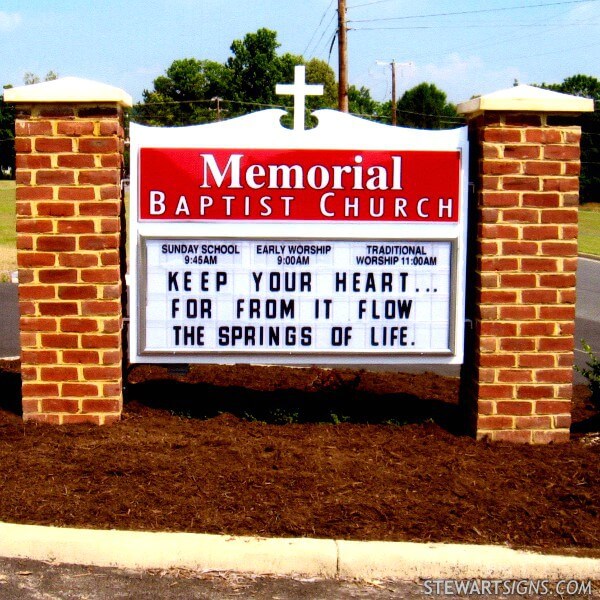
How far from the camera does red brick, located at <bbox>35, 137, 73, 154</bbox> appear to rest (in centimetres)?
583

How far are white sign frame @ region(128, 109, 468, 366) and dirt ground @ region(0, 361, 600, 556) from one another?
467mm

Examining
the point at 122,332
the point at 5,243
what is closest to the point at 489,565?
the point at 122,332

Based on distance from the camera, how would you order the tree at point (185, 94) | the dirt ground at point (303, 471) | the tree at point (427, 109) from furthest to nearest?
the tree at point (185, 94) → the tree at point (427, 109) → the dirt ground at point (303, 471)

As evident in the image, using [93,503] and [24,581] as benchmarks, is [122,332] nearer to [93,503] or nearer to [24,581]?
[93,503]

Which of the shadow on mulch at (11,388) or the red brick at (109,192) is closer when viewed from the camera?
the red brick at (109,192)

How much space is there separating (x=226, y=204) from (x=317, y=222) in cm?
59

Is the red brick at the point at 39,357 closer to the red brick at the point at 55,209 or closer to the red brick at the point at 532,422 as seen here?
the red brick at the point at 55,209

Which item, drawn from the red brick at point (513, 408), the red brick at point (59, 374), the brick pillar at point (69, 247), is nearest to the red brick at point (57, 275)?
the brick pillar at point (69, 247)

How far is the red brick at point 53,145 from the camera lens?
5.83m

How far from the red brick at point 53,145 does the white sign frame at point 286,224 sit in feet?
1.29

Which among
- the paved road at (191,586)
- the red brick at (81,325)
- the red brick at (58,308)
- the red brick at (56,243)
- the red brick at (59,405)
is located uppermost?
the red brick at (56,243)

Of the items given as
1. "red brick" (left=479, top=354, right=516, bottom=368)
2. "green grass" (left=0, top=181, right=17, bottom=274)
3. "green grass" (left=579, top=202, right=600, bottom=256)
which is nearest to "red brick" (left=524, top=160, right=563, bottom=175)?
"red brick" (left=479, top=354, right=516, bottom=368)

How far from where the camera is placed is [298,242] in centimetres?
606

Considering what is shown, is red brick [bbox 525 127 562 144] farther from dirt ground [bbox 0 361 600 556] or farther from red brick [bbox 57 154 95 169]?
red brick [bbox 57 154 95 169]
